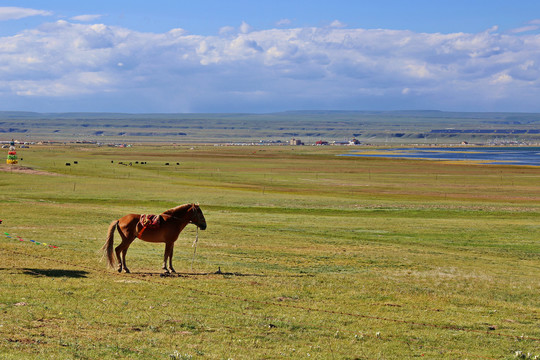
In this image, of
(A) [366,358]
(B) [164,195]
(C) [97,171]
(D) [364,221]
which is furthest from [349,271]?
(C) [97,171]

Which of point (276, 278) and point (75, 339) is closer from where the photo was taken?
point (75, 339)

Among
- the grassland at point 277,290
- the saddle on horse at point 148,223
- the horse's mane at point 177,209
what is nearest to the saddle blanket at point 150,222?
the saddle on horse at point 148,223

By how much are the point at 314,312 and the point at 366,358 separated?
374 cm

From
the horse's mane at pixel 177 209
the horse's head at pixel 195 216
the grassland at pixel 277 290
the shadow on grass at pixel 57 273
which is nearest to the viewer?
the grassland at pixel 277 290

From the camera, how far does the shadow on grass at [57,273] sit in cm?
1844

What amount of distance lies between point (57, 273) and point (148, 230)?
294 centimetres

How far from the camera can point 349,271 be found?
2312 centimetres

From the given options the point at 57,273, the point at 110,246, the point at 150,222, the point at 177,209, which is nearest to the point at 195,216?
the point at 177,209

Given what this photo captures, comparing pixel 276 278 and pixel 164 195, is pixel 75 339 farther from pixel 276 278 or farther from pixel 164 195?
pixel 164 195

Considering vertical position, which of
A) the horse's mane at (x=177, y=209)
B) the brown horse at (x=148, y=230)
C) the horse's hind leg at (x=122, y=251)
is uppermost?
the horse's mane at (x=177, y=209)

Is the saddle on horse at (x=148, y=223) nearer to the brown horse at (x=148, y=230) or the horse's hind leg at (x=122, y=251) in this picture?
the brown horse at (x=148, y=230)

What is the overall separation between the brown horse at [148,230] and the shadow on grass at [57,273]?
3.33 feet

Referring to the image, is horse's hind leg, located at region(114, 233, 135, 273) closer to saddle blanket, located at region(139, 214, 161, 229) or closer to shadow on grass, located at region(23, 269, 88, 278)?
saddle blanket, located at region(139, 214, 161, 229)

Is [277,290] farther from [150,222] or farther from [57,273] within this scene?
[57,273]
